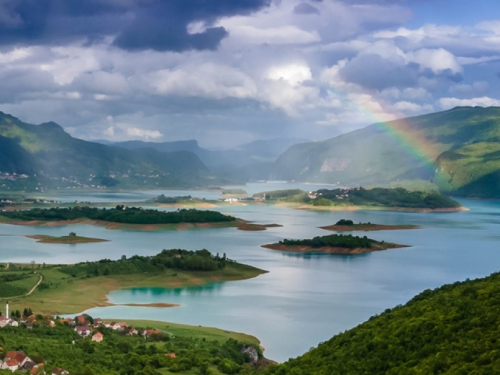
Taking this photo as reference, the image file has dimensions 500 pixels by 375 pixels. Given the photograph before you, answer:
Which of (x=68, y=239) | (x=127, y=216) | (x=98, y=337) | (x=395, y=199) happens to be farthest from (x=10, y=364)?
(x=395, y=199)

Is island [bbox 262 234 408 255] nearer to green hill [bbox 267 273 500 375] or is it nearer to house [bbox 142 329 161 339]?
house [bbox 142 329 161 339]

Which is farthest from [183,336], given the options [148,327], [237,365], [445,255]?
[445,255]

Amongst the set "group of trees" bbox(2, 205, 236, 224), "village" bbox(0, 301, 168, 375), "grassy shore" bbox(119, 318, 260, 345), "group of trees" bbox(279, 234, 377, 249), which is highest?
"group of trees" bbox(2, 205, 236, 224)

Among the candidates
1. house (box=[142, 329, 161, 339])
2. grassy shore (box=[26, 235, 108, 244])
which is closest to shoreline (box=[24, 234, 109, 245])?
grassy shore (box=[26, 235, 108, 244])

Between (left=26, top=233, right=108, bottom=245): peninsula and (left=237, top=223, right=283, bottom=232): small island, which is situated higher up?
(left=237, top=223, right=283, bottom=232): small island

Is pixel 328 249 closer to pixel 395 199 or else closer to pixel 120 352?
pixel 120 352

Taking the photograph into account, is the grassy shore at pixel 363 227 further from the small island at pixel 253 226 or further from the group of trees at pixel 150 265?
the group of trees at pixel 150 265
